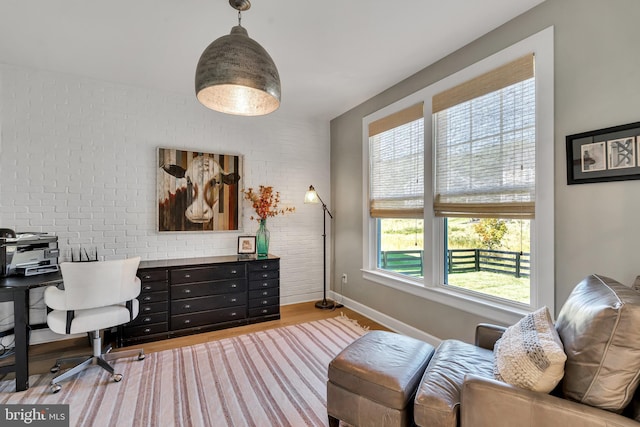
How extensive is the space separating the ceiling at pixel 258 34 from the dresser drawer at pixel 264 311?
2628mm

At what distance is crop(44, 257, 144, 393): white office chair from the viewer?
2.20 metres

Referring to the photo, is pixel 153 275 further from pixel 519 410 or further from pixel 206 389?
pixel 519 410

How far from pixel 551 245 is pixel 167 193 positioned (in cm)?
366

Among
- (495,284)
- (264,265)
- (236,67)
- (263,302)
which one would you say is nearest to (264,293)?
(263,302)

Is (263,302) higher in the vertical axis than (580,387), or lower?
lower

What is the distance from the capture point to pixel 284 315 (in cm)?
384

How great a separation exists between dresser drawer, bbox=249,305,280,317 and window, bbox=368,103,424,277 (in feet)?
4.57

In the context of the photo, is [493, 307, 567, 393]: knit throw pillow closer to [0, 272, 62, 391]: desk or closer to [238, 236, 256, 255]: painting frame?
[238, 236, 256, 255]: painting frame

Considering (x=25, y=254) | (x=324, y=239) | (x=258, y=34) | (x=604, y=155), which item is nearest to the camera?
(x=604, y=155)

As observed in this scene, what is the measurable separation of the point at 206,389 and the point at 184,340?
1044 mm

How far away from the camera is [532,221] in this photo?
2.17 meters

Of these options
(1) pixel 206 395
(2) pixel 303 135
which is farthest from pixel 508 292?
(2) pixel 303 135

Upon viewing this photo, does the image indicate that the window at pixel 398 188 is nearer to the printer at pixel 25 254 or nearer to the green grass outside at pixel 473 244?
the green grass outside at pixel 473 244

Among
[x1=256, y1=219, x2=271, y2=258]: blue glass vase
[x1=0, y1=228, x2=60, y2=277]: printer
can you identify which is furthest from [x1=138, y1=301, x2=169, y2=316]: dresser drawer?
[x1=256, y1=219, x2=271, y2=258]: blue glass vase
